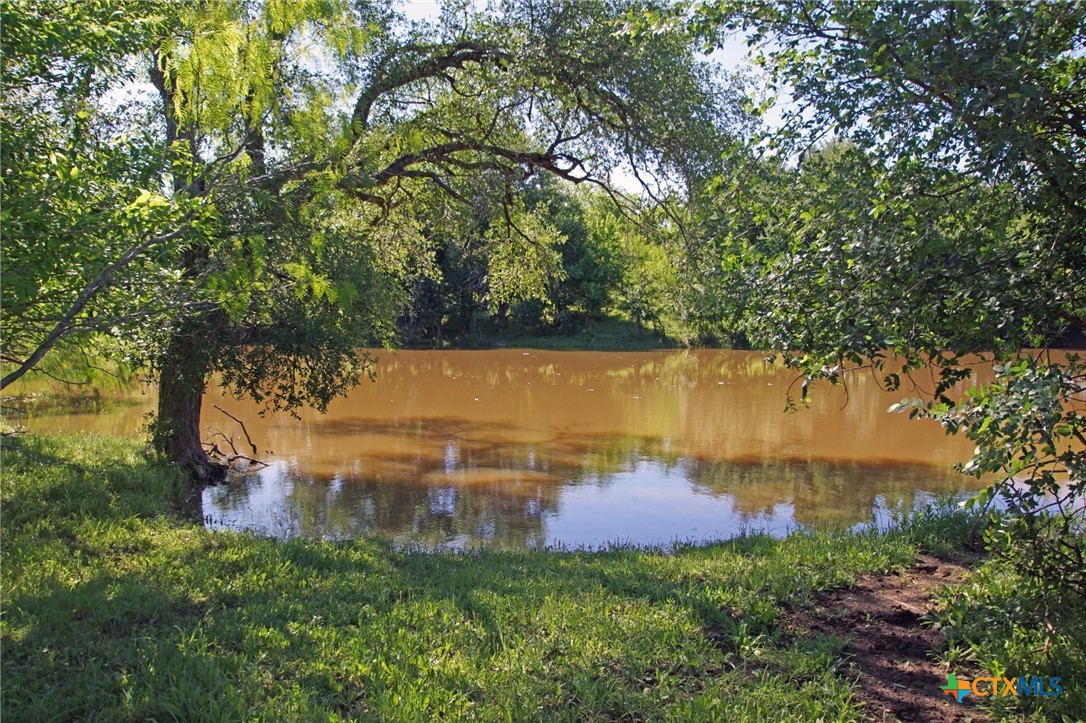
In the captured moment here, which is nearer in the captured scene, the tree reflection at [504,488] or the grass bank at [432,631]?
the grass bank at [432,631]

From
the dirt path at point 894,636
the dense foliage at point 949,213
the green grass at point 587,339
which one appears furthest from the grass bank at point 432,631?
the green grass at point 587,339

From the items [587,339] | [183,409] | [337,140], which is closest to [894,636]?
[337,140]

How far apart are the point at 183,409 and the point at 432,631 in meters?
7.01

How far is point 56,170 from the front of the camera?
3041 mm

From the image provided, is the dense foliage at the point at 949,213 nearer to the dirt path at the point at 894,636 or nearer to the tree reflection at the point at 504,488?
the dirt path at the point at 894,636

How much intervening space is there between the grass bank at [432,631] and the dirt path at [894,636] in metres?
0.11

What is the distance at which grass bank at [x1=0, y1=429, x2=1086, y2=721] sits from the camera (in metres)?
3.15

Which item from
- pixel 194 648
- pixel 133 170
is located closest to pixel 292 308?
pixel 133 170

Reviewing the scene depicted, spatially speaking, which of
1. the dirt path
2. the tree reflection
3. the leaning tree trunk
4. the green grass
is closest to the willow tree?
the leaning tree trunk

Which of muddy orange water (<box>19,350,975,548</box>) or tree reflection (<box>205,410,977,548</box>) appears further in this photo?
muddy orange water (<box>19,350,975,548</box>)

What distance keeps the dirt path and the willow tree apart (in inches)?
143

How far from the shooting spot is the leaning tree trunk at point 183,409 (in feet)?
27.7

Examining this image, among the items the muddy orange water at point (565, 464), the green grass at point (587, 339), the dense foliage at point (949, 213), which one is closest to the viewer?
the dense foliage at point (949, 213)

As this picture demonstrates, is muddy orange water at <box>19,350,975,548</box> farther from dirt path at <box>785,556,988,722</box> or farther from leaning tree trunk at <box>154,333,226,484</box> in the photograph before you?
dirt path at <box>785,556,988,722</box>
